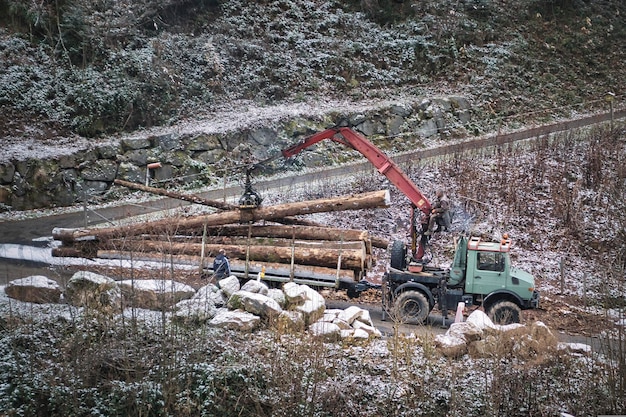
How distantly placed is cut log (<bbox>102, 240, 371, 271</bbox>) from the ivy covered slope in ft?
31.9

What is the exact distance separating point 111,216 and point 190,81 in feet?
27.7

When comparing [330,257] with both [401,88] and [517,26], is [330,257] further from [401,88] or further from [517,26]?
[517,26]

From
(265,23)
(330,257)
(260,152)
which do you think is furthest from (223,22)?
(330,257)

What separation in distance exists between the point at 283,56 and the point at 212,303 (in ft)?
61.3

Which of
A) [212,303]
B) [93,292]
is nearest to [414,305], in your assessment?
[212,303]

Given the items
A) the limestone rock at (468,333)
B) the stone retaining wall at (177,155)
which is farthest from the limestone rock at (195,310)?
the stone retaining wall at (177,155)

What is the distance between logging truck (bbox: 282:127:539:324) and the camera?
14055mm

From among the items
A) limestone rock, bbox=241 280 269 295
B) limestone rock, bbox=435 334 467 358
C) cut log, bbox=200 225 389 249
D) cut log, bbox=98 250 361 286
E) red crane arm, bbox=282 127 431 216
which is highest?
red crane arm, bbox=282 127 431 216

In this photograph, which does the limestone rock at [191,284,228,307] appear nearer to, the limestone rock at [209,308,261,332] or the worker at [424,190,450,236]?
the limestone rock at [209,308,261,332]

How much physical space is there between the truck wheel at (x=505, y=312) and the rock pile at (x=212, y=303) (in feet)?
9.78

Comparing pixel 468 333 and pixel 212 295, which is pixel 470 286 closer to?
pixel 468 333

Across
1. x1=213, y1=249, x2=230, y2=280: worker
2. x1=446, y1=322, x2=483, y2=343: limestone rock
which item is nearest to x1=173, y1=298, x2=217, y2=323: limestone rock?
x1=213, y1=249, x2=230, y2=280: worker

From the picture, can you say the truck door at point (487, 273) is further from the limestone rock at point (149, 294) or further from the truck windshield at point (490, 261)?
the limestone rock at point (149, 294)

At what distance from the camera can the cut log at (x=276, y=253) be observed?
15219mm
